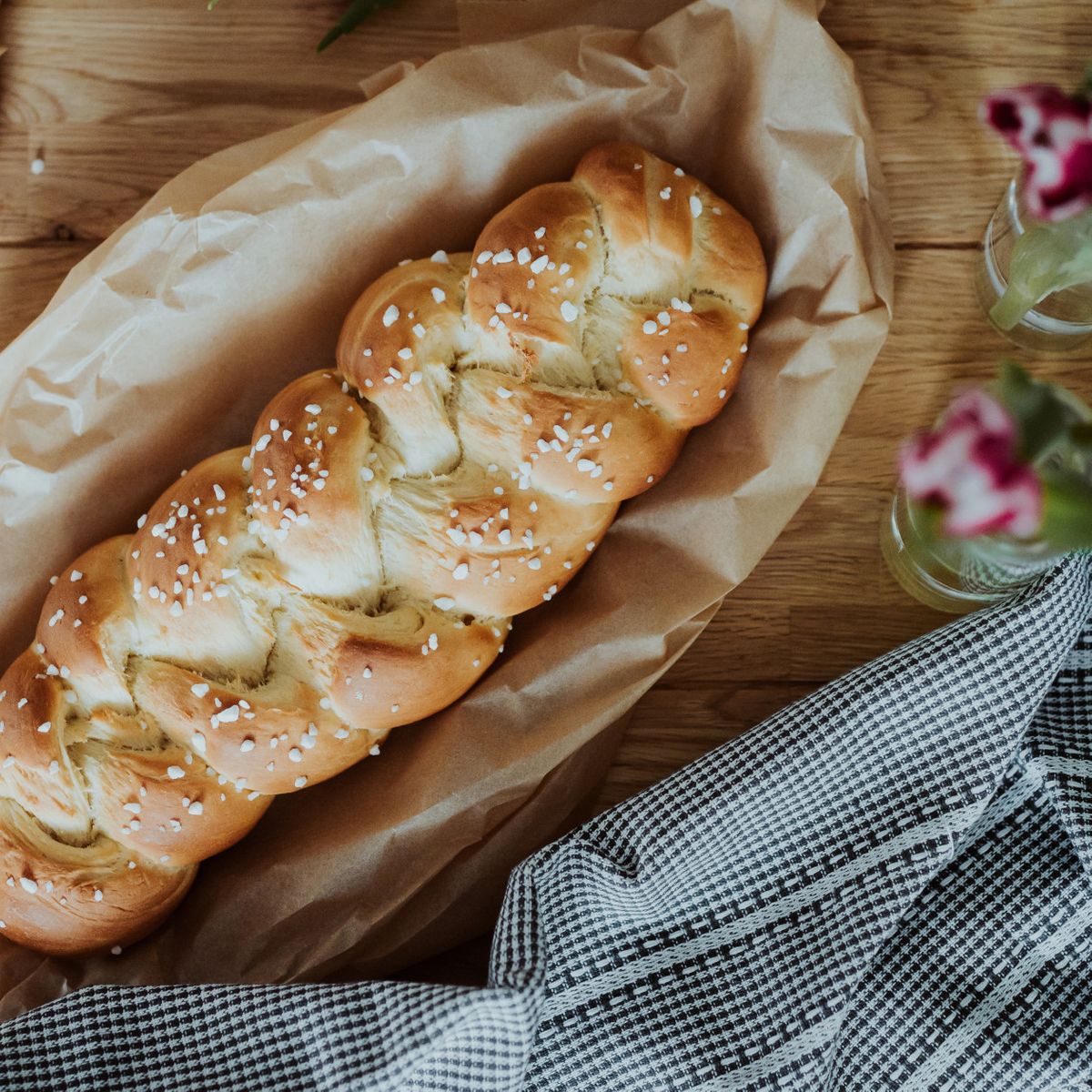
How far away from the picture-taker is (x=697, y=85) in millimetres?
1430

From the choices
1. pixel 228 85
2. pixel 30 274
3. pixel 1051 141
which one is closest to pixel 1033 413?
pixel 1051 141

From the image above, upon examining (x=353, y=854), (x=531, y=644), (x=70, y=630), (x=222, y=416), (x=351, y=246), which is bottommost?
(x=353, y=854)

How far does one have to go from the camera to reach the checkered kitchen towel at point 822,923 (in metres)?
1.33

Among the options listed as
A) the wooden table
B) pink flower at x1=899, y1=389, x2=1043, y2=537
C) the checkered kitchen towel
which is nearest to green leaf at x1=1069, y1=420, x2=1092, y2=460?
pink flower at x1=899, y1=389, x2=1043, y2=537

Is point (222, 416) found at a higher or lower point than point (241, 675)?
higher

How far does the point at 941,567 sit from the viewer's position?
4.71ft

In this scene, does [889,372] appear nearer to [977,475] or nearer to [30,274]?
[977,475]

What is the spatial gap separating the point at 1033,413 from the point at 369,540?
80cm

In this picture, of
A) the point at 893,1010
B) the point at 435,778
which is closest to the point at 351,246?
the point at 435,778

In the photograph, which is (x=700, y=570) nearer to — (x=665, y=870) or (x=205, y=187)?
(x=665, y=870)

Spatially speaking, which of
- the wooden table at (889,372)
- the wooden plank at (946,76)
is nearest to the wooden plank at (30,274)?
the wooden table at (889,372)

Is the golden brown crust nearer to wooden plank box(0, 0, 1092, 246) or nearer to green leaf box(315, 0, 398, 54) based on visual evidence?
wooden plank box(0, 0, 1092, 246)

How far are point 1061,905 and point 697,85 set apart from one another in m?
1.15

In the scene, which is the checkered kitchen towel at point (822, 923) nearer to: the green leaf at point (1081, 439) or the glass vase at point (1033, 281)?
the glass vase at point (1033, 281)
